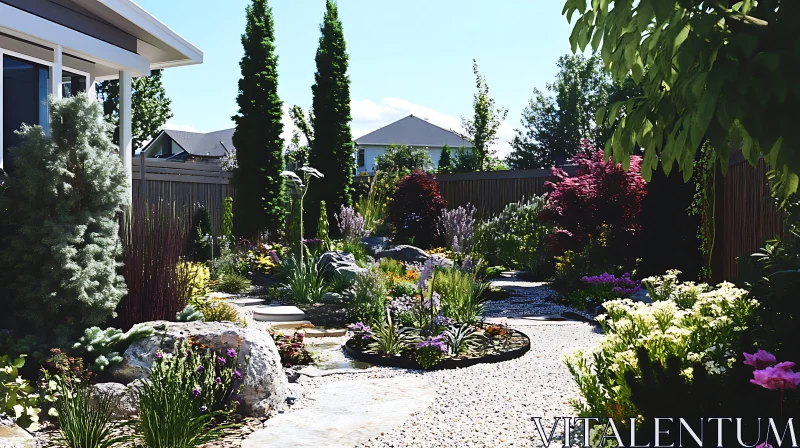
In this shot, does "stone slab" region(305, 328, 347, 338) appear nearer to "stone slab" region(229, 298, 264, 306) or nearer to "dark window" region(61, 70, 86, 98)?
"stone slab" region(229, 298, 264, 306)

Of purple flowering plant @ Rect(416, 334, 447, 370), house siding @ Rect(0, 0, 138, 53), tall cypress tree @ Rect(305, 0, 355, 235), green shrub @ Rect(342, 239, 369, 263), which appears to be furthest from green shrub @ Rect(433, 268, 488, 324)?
tall cypress tree @ Rect(305, 0, 355, 235)

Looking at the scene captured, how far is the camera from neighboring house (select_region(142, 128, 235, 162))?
32375 mm

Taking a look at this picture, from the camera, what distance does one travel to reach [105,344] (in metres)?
4.45

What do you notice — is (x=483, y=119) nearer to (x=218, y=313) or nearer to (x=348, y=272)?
(x=348, y=272)

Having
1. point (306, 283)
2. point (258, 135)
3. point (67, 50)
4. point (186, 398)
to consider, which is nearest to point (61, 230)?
point (186, 398)

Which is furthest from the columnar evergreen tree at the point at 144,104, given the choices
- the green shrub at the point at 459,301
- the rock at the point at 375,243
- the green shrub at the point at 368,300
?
the green shrub at the point at 459,301

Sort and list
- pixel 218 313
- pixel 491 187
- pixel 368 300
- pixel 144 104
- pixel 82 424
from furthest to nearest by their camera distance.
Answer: pixel 144 104, pixel 491 187, pixel 368 300, pixel 218 313, pixel 82 424

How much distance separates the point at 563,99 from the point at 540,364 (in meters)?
36.0

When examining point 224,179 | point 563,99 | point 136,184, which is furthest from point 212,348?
point 563,99

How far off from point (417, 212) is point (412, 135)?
27171mm

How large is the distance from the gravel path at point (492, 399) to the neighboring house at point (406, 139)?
33761 millimetres

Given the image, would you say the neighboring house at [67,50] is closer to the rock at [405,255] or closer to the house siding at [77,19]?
the house siding at [77,19]

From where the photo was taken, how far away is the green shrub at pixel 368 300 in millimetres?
7539

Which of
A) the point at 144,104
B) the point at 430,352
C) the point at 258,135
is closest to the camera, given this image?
the point at 430,352
